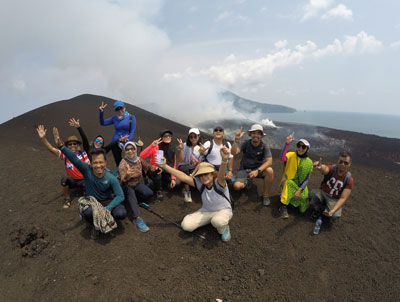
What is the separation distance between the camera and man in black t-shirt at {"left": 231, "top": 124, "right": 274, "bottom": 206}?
5.20 metres

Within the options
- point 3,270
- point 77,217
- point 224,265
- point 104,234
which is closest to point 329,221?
point 224,265

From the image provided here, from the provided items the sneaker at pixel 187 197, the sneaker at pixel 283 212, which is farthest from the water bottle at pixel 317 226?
the sneaker at pixel 187 197

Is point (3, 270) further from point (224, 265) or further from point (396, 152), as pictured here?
point (396, 152)

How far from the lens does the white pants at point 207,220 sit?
4032mm

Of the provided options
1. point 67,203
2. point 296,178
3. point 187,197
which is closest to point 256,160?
point 296,178

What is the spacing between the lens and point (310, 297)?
329 centimetres

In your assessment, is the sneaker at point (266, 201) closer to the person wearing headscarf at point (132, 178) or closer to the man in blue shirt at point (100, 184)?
the person wearing headscarf at point (132, 178)

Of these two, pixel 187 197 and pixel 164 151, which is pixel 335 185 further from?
pixel 164 151

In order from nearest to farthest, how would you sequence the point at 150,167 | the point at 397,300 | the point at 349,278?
the point at 397,300, the point at 349,278, the point at 150,167

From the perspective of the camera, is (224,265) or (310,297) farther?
(224,265)

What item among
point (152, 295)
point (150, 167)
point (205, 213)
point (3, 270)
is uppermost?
point (150, 167)

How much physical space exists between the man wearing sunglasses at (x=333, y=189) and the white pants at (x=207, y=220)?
7.23 feet

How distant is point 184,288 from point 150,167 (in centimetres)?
296

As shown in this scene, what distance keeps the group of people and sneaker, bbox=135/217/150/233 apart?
0.07 ft
